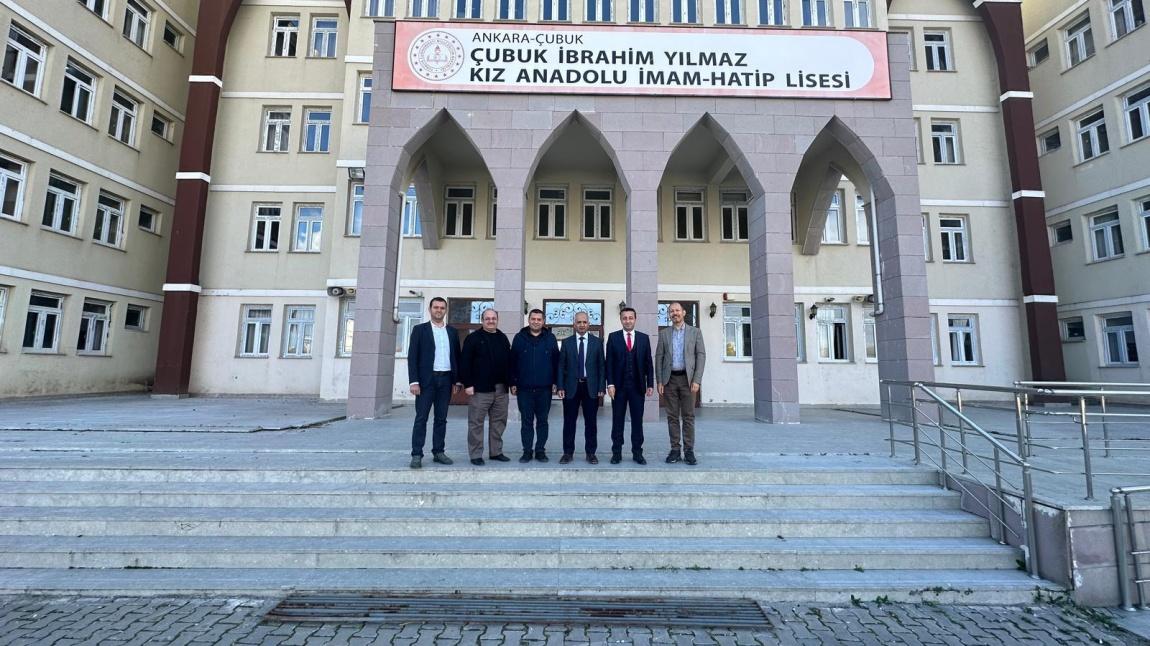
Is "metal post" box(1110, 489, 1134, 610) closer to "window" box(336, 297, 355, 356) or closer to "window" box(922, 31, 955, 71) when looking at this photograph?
"window" box(336, 297, 355, 356)

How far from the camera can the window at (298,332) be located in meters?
17.2

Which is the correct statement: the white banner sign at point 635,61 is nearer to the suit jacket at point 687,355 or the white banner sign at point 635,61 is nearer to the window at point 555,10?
the window at point 555,10

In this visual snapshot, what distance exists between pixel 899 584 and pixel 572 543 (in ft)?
8.27

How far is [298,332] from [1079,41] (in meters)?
28.3

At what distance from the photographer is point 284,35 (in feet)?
60.7

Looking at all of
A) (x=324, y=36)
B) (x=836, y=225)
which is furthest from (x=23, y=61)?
(x=836, y=225)

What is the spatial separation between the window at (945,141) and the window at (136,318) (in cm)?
2716

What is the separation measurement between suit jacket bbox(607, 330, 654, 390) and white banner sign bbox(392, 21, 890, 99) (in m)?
7.15

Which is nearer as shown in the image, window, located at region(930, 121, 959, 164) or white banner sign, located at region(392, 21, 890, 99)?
white banner sign, located at region(392, 21, 890, 99)

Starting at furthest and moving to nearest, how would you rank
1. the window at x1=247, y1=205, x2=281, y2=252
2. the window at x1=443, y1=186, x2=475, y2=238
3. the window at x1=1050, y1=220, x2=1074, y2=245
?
1. the window at x1=1050, y1=220, x2=1074, y2=245
2. the window at x1=247, y1=205, x2=281, y2=252
3. the window at x1=443, y1=186, x2=475, y2=238

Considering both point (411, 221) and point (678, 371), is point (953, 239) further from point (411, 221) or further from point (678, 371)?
point (411, 221)

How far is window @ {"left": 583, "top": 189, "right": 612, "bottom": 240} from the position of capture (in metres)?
16.3

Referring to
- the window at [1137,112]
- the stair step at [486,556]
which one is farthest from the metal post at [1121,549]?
the window at [1137,112]

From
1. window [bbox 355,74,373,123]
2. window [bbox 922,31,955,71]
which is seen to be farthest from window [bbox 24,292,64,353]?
window [bbox 922,31,955,71]
